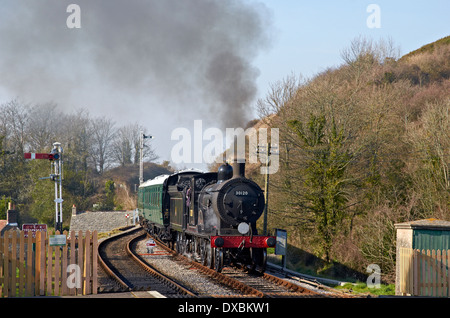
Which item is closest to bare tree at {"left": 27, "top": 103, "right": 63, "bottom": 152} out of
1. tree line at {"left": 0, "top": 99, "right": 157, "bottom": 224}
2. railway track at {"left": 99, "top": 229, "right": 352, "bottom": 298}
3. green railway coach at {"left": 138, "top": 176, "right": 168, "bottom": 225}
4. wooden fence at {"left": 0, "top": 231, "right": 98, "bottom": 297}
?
tree line at {"left": 0, "top": 99, "right": 157, "bottom": 224}

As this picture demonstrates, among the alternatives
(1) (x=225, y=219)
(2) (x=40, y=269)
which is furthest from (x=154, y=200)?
(2) (x=40, y=269)

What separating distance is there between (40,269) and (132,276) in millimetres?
5871

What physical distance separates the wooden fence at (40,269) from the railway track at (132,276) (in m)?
0.73

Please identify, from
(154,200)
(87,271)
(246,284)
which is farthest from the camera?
(154,200)

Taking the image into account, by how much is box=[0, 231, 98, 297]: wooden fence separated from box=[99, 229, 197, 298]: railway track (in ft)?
2.41

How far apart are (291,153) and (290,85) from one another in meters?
7.48

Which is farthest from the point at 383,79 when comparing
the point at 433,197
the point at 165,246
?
the point at 165,246

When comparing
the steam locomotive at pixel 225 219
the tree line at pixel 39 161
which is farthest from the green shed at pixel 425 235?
the tree line at pixel 39 161

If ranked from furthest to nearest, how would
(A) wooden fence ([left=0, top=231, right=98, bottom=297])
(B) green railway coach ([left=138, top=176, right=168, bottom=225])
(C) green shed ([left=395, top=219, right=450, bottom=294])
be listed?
(B) green railway coach ([left=138, top=176, right=168, bottom=225])
(C) green shed ([left=395, top=219, right=450, bottom=294])
(A) wooden fence ([left=0, top=231, right=98, bottom=297])

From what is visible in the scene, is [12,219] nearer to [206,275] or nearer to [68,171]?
[206,275]

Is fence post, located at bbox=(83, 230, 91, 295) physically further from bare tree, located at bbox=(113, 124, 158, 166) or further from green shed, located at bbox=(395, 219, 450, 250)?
bare tree, located at bbox=(113, 124, 158, 166)

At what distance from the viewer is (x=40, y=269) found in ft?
30.3

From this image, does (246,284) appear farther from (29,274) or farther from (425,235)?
(29,274)

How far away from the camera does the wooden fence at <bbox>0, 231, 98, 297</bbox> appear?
30.0 feet
